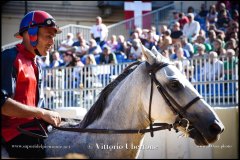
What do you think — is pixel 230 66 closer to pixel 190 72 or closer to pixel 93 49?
pixel 190 72

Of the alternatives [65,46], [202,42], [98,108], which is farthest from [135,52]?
[98,108]

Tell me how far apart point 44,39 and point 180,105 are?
1.47m

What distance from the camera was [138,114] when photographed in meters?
5.00

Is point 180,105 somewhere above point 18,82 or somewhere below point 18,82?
Result: below

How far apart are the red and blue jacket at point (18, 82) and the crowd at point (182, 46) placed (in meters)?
5.24

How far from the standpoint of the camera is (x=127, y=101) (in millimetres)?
5043

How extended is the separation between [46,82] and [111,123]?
7651 millimetres

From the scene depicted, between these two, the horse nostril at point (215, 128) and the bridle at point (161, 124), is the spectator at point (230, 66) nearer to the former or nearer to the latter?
the bridle at point (161, 124)

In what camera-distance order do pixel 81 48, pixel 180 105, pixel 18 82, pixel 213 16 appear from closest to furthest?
1. pixel 18 82
2. pixel 180 105
3. pixel 81 48
4. pixel 213 16

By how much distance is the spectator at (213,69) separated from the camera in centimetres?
1080

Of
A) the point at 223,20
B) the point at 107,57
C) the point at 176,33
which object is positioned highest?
the point at 223,20

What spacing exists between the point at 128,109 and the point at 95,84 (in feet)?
22.4

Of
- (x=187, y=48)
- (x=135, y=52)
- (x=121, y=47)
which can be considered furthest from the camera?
(x=121, y=47)

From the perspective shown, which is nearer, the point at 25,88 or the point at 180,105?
the point at 25,88
